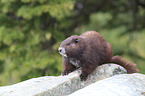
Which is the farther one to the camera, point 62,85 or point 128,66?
point 128,66

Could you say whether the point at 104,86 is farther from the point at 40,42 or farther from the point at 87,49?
the point at 40,42

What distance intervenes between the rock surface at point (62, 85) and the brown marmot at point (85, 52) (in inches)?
4.9

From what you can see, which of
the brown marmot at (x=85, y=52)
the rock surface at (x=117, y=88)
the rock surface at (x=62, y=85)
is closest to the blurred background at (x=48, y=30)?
the brown marmot at (x=85, y=52)

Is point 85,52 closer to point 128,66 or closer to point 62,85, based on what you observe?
point 62,85

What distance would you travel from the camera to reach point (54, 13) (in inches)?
231

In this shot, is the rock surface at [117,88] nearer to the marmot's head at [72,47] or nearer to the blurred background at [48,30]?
the marmot's head at [72,47]

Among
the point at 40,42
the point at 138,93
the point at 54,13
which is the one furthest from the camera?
the point at 40,42

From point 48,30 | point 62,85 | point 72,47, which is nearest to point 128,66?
point 72,47

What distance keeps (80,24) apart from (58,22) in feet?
4.59

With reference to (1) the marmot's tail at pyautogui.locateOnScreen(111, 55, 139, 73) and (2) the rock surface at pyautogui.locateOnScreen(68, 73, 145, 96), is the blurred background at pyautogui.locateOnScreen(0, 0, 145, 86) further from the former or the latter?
(2) the rock surface at pyautogui.locateOnScreen(68, 73, 145, 96)

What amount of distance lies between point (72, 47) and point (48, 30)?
10.1ft

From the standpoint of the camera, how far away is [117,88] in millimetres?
3174

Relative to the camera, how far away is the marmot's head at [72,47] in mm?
3727

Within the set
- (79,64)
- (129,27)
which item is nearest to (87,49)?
(79,64)
